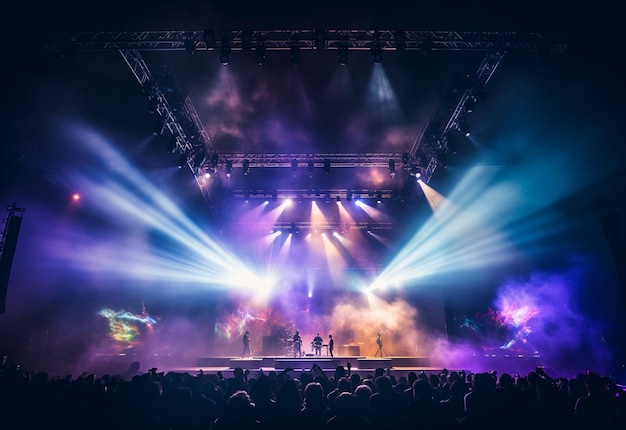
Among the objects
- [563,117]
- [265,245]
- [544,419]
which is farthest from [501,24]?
[265,245]

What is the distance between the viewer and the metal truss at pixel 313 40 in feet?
29.1

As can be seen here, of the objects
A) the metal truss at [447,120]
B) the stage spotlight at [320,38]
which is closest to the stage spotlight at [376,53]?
the stage spotlight at [320,38]

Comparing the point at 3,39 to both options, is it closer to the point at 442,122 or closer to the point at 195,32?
the point at 195,32

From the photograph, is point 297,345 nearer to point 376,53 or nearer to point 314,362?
point 314,362

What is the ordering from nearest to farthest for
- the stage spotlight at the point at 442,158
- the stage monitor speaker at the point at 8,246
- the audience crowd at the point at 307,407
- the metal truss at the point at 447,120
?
1. the audience crowd at the point at 307,407
2. the metal truss at the point at 447,120
3. the stage monitor speaker at the point at 8,246
4. the stage spotlight at the point at 442,158

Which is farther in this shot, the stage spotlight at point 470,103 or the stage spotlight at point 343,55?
the stage spotlight at point 470,103

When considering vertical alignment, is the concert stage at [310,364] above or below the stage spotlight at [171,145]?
below

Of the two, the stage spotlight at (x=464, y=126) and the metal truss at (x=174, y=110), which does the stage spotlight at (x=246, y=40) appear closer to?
the metal truss at (x=174, y=110)

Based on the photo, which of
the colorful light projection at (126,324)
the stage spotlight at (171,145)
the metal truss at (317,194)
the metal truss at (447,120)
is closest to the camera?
the metal truss at (447,120)

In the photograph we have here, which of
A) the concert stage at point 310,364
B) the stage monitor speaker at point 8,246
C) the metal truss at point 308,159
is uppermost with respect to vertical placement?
the metal truss at point 308,159

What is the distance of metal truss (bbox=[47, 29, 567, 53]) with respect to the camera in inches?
349

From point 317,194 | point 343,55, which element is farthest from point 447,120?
point 317,194

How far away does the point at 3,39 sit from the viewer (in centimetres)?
852

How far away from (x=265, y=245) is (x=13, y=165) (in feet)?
47.4
